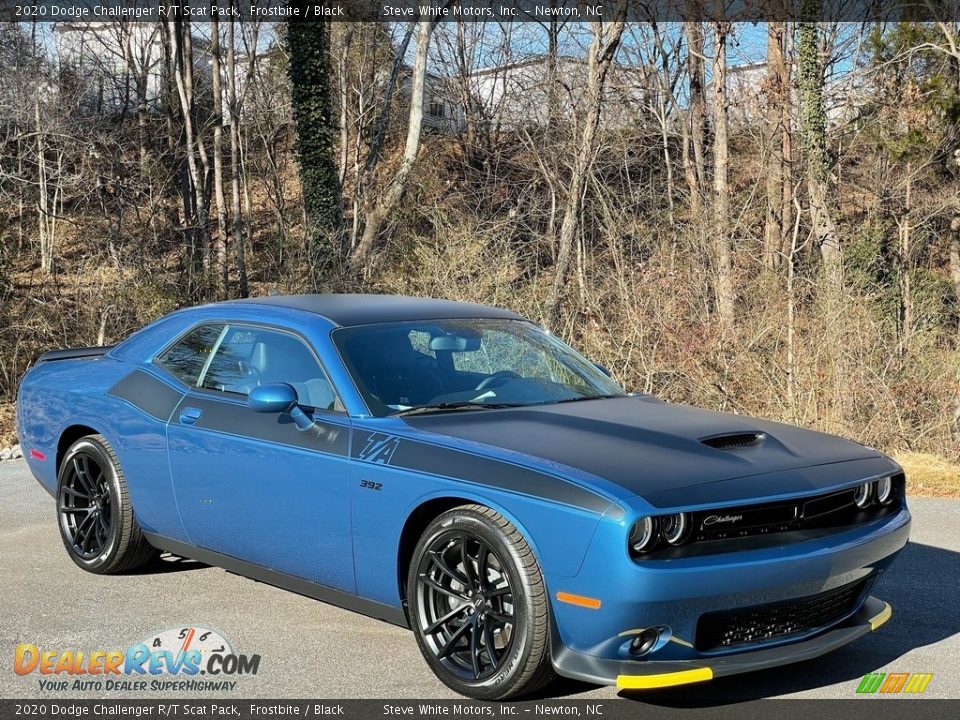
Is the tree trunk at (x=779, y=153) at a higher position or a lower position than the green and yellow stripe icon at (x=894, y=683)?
higher

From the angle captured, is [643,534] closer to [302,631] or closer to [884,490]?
Answer: [884,490]

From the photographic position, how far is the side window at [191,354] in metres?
6.01

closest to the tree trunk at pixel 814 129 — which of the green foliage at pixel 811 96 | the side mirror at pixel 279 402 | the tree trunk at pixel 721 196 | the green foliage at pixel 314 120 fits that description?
the green foliage at pixel 811 96

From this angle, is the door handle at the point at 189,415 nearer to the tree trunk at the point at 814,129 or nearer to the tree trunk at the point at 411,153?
the tree trunk at the point at 814,129

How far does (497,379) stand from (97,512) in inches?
96.8

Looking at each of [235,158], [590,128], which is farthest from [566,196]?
[235,158]

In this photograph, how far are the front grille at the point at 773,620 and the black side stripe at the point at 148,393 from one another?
3.01m

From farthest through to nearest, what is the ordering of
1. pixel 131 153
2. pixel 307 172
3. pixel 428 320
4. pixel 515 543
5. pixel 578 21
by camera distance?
1. pixel 131 153
2. pixel 578 21
3. pixel 307 172
4. pixel 428 320
5. pixel 515 543

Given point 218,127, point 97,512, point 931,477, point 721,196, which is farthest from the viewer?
point 218,127

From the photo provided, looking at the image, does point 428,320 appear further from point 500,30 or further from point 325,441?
point 500,30

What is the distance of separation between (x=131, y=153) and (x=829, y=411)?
27598mm

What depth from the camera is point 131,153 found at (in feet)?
115

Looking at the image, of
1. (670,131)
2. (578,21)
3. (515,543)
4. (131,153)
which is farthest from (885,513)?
(131,153)

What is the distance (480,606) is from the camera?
14.4 ft
